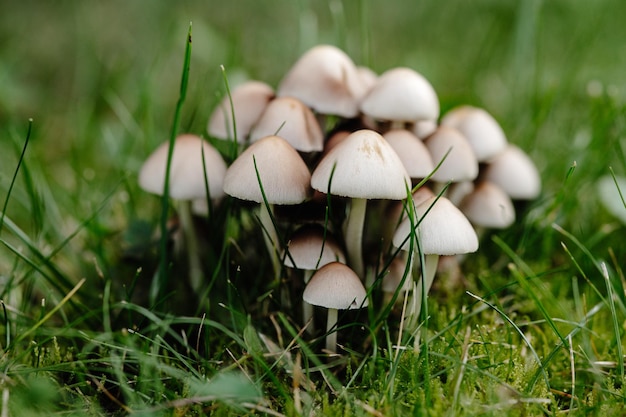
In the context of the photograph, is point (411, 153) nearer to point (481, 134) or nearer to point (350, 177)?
point (350, 177)

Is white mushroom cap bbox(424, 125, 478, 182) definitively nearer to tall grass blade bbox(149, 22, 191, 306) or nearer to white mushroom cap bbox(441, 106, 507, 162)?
white mushroom cap bbox(441, 106, 507, 162)

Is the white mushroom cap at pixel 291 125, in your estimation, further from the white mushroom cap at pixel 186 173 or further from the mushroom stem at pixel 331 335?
the mushroom stem at pixel 331 335

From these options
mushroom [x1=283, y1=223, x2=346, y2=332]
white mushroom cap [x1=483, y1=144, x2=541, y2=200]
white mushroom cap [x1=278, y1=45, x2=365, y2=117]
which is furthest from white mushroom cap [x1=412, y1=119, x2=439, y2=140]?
mushroom [x1=283, y1=223, x2=346, y2=332]

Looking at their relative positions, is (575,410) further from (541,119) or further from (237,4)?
(237,4)

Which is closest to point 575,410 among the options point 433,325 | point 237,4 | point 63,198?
point 433,325

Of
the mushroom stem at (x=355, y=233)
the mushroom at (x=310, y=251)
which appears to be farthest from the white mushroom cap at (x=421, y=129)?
the mushroom at (x=310, y=251)

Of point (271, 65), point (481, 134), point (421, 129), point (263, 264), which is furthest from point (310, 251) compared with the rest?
point (271, 65)
